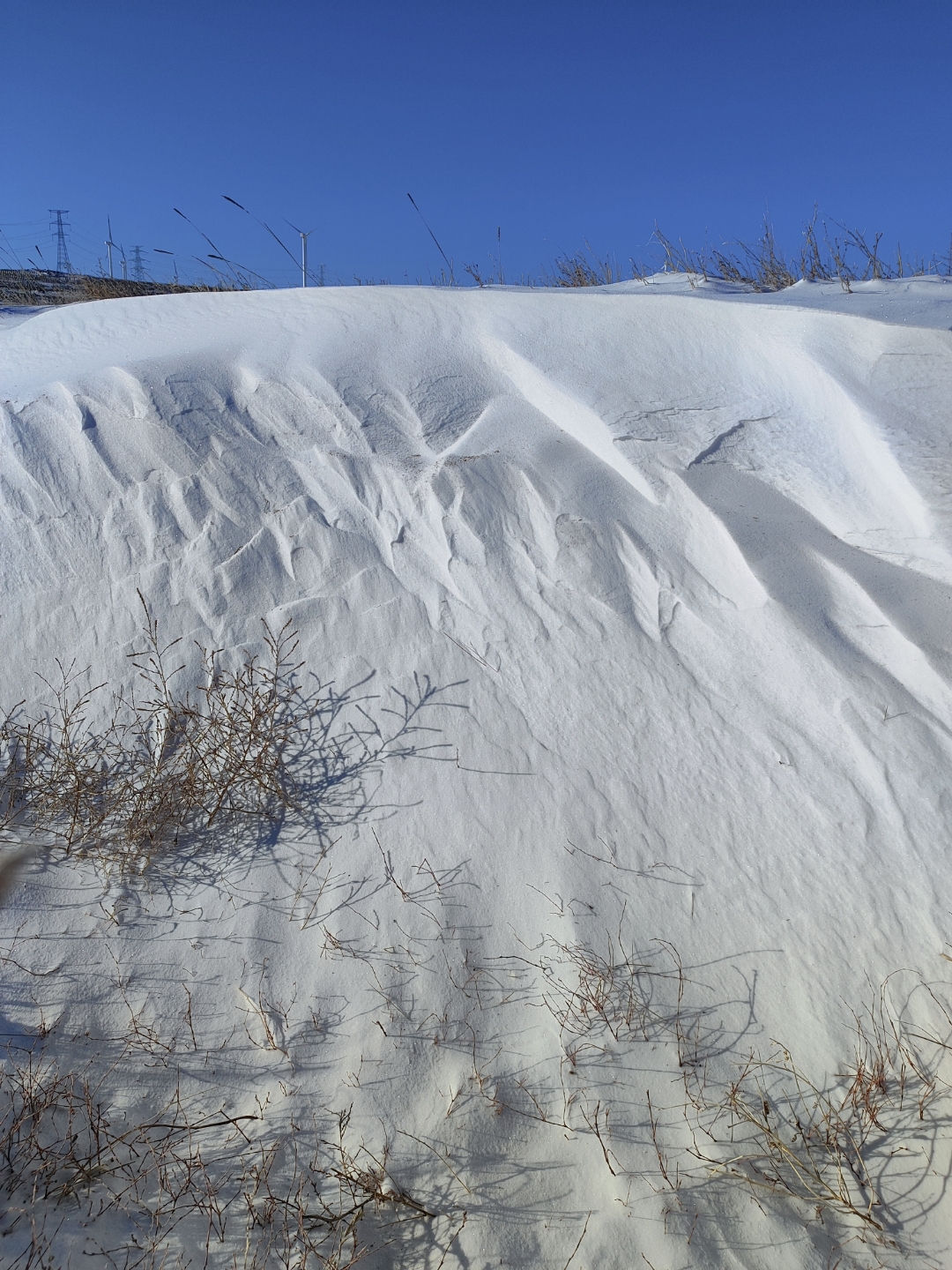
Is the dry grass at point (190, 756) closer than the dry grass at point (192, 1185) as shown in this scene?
No

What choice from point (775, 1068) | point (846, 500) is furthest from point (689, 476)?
point (775, 1068)

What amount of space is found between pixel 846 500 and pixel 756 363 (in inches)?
36.0

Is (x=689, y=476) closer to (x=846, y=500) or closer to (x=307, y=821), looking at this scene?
(x=846, y=500)

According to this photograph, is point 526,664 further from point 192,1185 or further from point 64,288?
point 64,288

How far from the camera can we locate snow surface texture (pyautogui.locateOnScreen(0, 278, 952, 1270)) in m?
2.08

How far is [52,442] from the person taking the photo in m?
3.61

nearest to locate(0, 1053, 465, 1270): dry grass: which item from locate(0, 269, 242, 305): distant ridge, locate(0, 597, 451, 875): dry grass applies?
locate(0, 597, 451, 875): dry grass

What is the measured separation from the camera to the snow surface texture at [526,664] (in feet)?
6.81

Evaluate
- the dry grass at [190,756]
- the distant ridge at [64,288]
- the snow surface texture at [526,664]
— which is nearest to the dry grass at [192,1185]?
the snow surface texture at [526,664]

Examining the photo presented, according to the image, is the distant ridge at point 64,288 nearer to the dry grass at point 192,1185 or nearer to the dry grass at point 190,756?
the dry grass at point 190,756

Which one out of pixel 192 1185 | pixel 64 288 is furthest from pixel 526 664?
pixel 64 288

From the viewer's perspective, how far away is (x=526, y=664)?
305 centimetres

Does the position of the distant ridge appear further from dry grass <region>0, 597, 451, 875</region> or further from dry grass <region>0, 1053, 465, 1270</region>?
dry grass <region>0, 1053, 465, 1270</region>

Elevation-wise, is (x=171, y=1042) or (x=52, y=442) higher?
(x=52, y=442)
